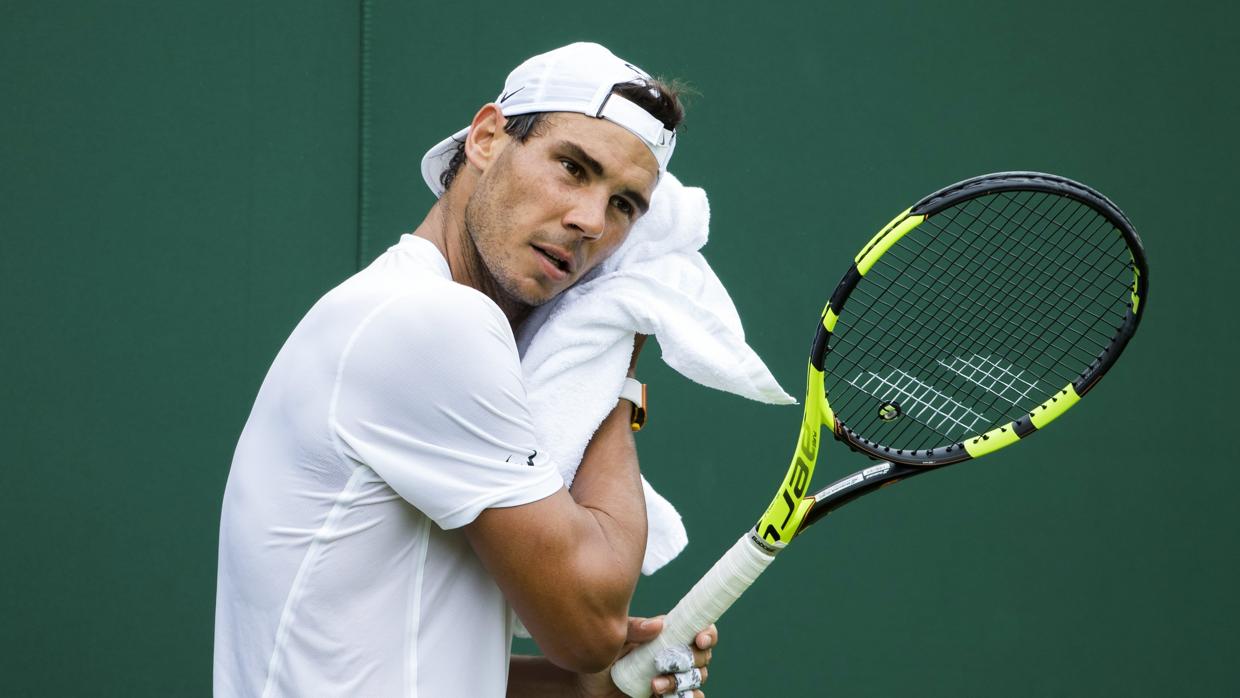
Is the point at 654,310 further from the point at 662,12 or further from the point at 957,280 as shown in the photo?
the point at 662,12

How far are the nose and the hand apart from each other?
1.66ft

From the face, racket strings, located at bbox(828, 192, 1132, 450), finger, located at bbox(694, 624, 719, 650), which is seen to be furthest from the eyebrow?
finger, located at bbox(694, 624, 719, 650)

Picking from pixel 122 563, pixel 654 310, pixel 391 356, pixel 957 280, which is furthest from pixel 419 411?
pixel 122 563

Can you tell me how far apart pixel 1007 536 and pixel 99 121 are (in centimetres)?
222

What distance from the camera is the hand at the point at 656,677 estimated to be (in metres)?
1.64

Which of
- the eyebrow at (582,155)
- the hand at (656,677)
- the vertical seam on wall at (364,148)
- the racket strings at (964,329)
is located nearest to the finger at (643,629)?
the hand at (656,677)

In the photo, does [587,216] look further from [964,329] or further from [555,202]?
[964,329]

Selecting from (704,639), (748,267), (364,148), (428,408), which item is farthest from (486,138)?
(748,267)

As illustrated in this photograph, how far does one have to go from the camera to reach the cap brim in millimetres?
1753

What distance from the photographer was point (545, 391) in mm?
1502

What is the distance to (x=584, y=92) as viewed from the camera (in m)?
1.55

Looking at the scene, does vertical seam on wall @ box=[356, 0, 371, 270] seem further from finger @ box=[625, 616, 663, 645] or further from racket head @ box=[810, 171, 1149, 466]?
finger @ box=[625, 616, 663, 645]

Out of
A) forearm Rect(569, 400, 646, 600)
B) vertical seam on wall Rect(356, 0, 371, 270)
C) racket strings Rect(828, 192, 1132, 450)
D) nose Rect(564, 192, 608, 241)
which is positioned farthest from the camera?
vertical seam on wall Rect(356, 0, 371, 270)

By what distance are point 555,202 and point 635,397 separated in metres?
0.26
